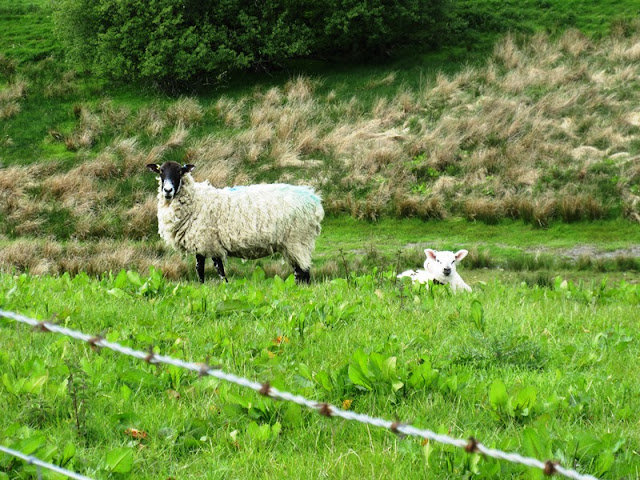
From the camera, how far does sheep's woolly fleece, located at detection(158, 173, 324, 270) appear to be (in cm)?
1139

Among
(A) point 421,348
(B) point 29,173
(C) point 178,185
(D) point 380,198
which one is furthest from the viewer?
(B) point 29,173

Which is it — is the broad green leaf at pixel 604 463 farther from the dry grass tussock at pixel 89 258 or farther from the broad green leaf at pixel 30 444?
the dry grass tussock at pixel 89 258

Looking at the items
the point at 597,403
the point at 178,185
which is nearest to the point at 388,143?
the point at 178,185

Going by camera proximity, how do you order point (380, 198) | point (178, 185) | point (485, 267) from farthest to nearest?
1. point (380, 198)
2. point (485, 267)
3. point (178, 185)

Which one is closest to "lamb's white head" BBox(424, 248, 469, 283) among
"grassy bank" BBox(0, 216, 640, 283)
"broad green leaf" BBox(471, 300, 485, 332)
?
"grassy bank" BBox(0, 216, 640, 283)

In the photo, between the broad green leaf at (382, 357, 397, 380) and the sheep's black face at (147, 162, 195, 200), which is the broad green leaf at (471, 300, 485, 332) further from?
the sheep's black face at (147, 162, 195, 200)

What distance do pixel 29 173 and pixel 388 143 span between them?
10282 millimetres

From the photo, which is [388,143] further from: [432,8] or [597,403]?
[597,403]

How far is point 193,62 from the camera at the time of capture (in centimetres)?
2480

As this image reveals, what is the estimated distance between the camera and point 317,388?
444 centimetres

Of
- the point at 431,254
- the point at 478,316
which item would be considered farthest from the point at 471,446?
the point at 431,254

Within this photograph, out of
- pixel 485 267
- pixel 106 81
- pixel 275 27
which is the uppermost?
pixel 275 27

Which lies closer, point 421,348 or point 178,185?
point 421,348

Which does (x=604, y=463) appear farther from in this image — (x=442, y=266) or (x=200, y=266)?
(x=200, y=266)
